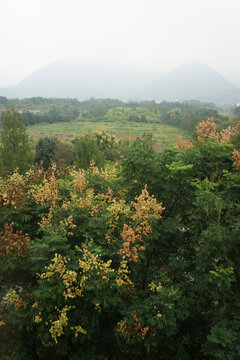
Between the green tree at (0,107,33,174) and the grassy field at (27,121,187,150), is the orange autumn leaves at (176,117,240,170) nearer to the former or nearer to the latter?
the green tree at (0,107,33,174)

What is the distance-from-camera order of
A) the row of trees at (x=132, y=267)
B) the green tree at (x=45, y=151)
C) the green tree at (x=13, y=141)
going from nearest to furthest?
1. the row of trees at (x=132, y=267)
2. the green tree at (x=13, y=141)
3. the green tree at (x=45, y=151)

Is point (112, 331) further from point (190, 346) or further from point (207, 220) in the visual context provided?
point (207, 220)

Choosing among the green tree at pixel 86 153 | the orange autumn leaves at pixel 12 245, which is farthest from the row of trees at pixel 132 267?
the green tree at pixel 86 153

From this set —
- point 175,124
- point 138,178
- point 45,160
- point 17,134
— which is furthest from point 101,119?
point 138,178

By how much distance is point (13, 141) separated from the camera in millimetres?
20641

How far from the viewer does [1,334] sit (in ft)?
22.5

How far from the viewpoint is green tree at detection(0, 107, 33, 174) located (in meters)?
19.9

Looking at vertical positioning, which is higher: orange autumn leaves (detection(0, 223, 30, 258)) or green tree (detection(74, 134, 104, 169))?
orange autumn leaves (detection(0, 223, 30, 258))

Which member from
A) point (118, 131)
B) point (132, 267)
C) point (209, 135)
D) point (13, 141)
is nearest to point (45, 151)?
point (13, 141)

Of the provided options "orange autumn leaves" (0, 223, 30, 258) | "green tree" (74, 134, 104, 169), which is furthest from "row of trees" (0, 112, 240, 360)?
"green tree" (74, 134, 104, 169)

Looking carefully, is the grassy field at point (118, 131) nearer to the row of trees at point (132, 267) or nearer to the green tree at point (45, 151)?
the green tree at point (45, 151)

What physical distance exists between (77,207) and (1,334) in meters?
3.87

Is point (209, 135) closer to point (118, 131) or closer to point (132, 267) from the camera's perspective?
point (132, 267)

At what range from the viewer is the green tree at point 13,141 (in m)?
19.9
